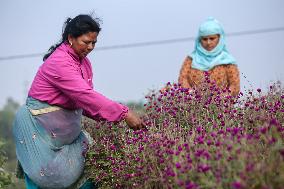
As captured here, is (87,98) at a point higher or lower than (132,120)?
higher

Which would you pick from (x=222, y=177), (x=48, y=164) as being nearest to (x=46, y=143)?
(x=48, y=164)

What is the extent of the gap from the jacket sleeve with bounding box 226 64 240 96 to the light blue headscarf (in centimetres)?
9

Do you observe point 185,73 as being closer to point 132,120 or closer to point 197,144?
point 132,120

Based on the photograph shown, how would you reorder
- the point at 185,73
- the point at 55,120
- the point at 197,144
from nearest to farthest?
the point at 197,144, the point at 55,120, the point at 185,73

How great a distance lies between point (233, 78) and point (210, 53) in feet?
1.58

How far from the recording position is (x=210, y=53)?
269 inches

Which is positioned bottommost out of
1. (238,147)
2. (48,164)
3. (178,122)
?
(48,164)

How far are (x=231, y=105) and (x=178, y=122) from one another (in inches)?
18.0

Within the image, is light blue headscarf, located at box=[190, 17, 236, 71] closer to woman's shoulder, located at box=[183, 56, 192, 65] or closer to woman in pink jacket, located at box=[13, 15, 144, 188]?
woman's shoulder, located at box=[183, 56, 192, 65]

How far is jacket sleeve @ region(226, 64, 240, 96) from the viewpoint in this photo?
648 cm

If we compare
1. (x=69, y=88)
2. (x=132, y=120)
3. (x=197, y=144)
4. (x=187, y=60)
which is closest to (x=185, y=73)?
(x=187, y=60)

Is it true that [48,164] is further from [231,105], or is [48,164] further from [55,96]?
[231,105]

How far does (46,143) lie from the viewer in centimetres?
445

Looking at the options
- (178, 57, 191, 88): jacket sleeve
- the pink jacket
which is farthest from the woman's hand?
(178, 57, 191, 88): jacket sleeve
